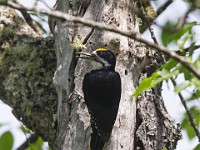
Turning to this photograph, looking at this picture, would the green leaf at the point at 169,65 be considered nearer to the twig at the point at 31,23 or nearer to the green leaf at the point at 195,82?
the green leaf at the point at 195,82

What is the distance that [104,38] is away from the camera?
4.48 m

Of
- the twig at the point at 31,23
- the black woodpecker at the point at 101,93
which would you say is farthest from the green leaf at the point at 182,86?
the twig at the point at 31,23

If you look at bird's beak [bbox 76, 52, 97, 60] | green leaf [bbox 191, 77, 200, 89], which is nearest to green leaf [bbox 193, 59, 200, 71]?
green leaf [bbox 191, 77, 200, 89]

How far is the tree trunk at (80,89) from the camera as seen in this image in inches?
168

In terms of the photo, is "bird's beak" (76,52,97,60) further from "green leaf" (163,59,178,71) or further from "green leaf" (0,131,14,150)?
"green leaf" (163,59,178,71)

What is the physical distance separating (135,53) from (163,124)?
623mm

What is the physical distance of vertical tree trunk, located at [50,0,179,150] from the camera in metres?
4.23

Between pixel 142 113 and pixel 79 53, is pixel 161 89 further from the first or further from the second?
pixel 79 53

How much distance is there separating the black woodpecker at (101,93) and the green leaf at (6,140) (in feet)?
3.17

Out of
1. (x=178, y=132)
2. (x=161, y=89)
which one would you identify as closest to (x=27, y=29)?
(x=161, y=89)

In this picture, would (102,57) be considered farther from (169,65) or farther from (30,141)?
(30,141)

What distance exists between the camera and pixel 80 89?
14.5 ft

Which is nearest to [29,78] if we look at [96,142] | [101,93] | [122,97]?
[101,93]

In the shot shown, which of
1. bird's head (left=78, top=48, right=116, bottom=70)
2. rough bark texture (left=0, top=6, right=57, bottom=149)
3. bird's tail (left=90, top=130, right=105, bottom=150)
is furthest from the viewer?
rough bark texture (left=0, top=6, right=57, bottom=149)
